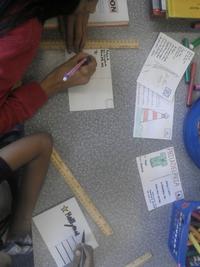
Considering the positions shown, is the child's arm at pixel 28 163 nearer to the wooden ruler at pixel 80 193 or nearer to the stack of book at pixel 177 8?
the wooden ruler at pixel 80 193

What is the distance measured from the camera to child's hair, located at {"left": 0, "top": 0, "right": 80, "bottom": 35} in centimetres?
71

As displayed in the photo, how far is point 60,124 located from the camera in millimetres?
1024

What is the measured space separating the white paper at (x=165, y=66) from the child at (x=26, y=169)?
0.32 metres

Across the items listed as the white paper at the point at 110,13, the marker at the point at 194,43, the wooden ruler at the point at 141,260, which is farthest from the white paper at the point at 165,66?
the wooden ruler at the point at 141,260

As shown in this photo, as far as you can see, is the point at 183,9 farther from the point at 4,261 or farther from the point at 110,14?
the point at 4,261

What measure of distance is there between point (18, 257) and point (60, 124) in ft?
1.82

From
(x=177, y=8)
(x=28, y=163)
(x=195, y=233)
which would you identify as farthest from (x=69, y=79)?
(x=195, y=233)

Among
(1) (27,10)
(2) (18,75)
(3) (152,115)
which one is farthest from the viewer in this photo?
Answer: (3) (152,115)

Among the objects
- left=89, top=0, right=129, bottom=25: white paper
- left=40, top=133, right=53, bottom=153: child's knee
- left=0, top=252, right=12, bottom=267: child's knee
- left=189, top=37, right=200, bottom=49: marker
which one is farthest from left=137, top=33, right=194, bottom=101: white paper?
left=0, top=252, right=12, bottom=267: child's knee

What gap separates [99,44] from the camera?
1037 mm

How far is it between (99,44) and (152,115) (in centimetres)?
24

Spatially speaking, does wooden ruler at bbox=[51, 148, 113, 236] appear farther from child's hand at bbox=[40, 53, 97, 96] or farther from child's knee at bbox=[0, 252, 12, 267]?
child's knee at bbox=[0, 252, 12, 267]

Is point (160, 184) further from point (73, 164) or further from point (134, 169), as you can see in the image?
point (73, 164)

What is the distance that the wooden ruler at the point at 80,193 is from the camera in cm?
103
